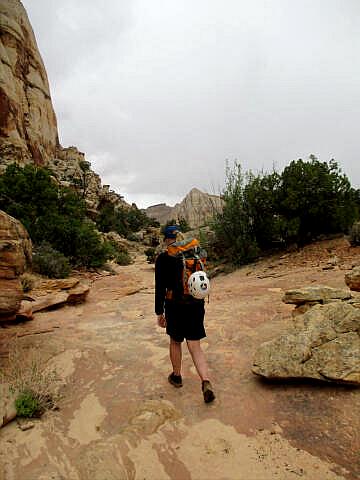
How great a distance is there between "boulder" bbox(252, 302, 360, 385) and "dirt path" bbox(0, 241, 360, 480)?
143mm

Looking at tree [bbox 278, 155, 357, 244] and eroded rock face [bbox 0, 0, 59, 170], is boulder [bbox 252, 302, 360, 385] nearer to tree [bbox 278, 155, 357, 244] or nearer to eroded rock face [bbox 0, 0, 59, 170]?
tree [bbox 278, 155, 357, 244]

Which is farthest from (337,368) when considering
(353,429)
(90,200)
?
(90,200)

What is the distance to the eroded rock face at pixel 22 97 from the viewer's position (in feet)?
98.6

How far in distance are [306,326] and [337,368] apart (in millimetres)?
593

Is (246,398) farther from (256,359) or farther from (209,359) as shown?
(209,359)

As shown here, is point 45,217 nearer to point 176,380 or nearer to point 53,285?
point 53,285

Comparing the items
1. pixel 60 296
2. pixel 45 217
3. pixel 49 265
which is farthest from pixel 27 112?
pixel 60 296

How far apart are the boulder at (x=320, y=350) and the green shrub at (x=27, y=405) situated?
6.55 feet

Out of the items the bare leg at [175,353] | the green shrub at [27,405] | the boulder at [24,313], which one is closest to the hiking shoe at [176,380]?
the bare leg at [175,353]

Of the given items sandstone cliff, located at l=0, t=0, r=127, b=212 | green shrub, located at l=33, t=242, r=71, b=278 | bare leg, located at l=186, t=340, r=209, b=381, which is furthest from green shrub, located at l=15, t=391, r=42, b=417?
sandstone cliff, located at l=0, t=0, r=127, b=212

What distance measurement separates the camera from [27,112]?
3525cm

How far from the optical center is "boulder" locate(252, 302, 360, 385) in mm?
2514

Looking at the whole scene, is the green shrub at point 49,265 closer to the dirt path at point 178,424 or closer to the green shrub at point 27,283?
the green shrub at point 27,283

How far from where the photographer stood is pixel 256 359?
2.96 metres
